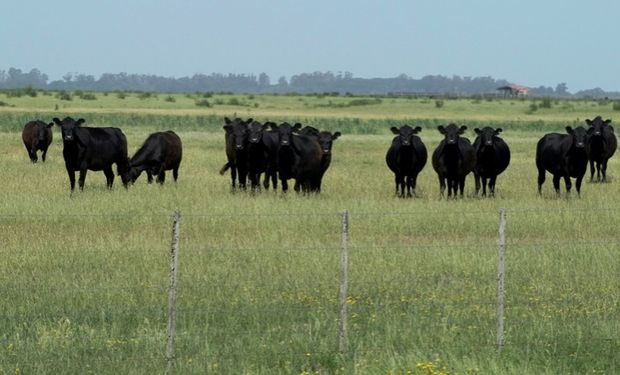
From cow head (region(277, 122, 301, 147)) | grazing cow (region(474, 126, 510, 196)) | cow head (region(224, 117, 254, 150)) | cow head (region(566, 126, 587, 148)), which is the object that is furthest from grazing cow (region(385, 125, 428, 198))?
cow head (region(566, 126, 587, 148))

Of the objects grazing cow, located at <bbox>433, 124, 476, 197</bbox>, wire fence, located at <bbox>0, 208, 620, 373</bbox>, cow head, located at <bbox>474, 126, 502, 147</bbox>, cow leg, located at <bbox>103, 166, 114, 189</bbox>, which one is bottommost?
cow leg, located at <bbox>103, 166, 114, 189</bbox>

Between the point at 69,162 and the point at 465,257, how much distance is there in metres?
12.3

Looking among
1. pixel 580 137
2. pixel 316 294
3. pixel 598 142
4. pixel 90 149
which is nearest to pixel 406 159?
pixel 580 137

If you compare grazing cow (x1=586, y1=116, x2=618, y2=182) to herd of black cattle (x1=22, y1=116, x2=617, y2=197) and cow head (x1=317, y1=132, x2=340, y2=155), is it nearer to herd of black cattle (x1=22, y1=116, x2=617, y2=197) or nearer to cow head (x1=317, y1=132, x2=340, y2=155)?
herd of black cattle (x1=22, y1=116, x2=617, y2=197)

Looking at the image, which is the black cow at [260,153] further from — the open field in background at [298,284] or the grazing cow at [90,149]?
the grazing cow at [90,149]

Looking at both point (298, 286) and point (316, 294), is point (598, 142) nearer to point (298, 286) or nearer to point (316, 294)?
point (298, 286)

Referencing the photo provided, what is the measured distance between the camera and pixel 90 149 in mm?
25609

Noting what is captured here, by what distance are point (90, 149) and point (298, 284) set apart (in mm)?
13175

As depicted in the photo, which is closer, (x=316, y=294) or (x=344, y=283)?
(x=344, y=283)

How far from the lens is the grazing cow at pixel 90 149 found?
82.0ft

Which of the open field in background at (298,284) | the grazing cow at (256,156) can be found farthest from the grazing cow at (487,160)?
the grazing cow at (256,156)

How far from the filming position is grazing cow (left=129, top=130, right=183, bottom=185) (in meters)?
27.3

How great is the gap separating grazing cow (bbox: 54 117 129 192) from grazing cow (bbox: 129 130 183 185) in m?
0.39

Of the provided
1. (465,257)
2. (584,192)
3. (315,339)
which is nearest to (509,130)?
(584,192)
